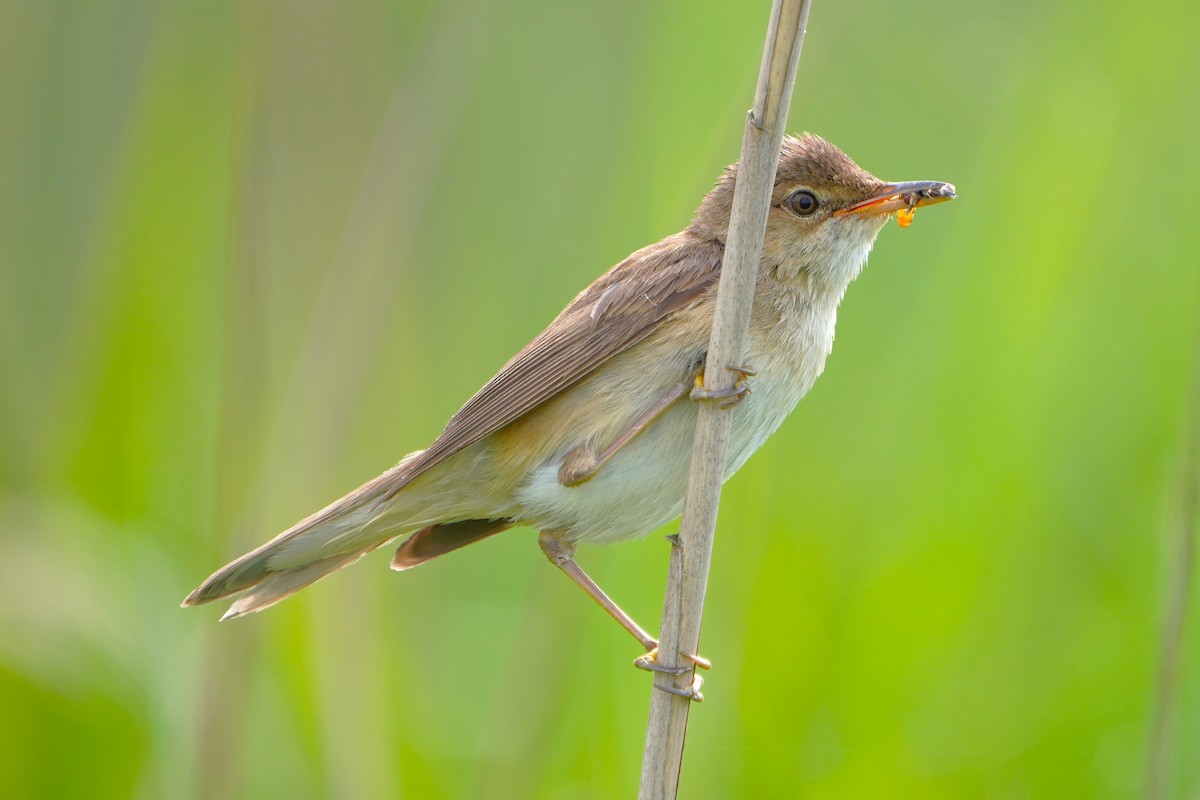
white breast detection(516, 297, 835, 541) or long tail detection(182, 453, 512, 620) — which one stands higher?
white breast detection(516, 297, 835, 541)

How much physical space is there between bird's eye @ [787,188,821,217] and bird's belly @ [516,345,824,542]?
1.14 feet

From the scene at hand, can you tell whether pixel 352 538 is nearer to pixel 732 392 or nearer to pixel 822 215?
pixel 732 392

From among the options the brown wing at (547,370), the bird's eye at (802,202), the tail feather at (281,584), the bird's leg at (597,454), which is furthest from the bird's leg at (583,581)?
the bird's eye at (802,202)

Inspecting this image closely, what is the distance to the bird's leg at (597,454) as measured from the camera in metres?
2.61

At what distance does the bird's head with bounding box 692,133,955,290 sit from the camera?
2.73m

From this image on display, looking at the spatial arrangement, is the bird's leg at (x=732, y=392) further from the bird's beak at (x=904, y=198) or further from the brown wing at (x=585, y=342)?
the bird's beak at (x=904, y=198)

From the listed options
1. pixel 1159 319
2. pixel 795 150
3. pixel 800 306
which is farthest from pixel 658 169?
pixel 1159 319

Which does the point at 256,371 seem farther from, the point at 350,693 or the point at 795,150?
the point at 795,150

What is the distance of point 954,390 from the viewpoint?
2.87 m

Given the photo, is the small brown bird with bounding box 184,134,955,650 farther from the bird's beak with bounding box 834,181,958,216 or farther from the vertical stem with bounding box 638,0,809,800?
the vertical stem with bounding box 638,0,809,800

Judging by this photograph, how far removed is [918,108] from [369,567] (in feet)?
6.36

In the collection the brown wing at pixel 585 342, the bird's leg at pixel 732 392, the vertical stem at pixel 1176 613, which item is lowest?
the vertical stem at pixel 1176 613

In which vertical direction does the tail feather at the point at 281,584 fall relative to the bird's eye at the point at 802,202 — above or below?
below

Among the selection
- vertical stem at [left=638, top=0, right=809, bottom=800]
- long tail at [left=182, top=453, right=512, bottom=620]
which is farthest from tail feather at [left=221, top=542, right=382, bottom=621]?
vertical stem at [left=638, top=0, right=809, bottom=800]
